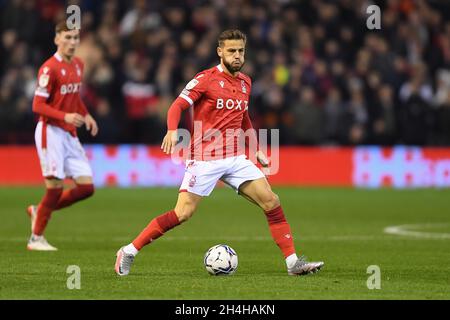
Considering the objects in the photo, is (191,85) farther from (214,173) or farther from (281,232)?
(281,232)

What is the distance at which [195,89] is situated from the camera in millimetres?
9898

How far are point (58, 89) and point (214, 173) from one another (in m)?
3.28

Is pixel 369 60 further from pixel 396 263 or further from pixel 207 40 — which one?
pixel 396 263

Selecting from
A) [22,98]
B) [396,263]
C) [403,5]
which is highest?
[403,5]

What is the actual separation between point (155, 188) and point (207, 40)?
3428mm

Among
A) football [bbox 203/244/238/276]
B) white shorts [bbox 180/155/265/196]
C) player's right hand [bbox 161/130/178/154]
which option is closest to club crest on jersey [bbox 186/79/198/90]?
white shorts [bbox 180/155/265/196]

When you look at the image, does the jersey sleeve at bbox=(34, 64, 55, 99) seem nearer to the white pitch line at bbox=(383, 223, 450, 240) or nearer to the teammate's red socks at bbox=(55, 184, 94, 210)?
the teammate's red socks at bbox=(55, 184, 94, 210)

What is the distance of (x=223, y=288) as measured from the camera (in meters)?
8.80

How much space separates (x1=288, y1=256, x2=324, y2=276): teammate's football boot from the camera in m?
9.75

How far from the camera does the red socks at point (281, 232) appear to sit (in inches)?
393

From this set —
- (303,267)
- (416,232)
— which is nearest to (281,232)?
(303,267)

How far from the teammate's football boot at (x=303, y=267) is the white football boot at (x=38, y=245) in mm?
3491

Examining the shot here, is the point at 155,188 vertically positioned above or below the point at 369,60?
below
